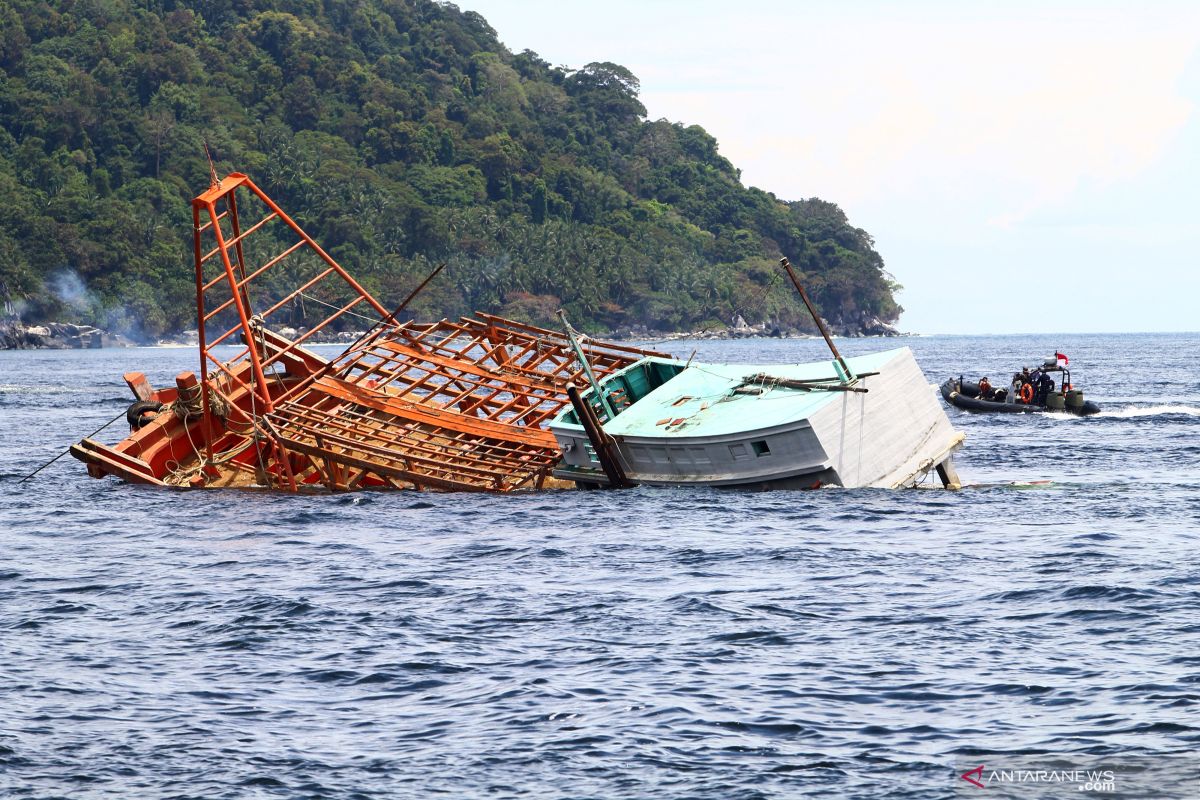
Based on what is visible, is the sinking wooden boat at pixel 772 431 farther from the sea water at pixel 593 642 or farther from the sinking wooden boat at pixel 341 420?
the sinking wooden boat at pixel 341 420

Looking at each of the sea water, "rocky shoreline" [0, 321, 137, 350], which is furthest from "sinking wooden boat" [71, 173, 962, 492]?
"rocky shoreline" [0, 321, 137, 350]

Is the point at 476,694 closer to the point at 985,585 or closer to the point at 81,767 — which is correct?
the point at 81,767

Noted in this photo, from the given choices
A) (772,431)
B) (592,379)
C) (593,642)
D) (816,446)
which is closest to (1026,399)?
(592,379)

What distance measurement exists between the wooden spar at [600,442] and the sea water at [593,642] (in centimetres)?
44

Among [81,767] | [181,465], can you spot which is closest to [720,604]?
[81,767]

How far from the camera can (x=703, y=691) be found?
1798 cm

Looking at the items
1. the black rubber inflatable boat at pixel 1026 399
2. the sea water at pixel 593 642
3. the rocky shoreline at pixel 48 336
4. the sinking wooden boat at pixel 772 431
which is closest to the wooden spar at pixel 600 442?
the sinking wooden boat at pixel 772 431

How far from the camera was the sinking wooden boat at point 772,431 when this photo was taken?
31984 mm

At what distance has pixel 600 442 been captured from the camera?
1323 inches

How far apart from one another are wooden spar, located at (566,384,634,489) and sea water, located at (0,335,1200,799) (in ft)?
1.45

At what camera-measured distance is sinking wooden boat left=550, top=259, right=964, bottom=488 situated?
32.0 metres

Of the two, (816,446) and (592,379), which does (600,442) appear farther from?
(816,446)

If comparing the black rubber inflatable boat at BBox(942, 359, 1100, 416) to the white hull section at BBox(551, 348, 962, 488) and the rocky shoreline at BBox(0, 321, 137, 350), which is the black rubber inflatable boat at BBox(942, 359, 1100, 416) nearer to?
the white hull section at BBox(551, 348, 962, 488)

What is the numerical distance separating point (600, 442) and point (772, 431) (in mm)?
4205
